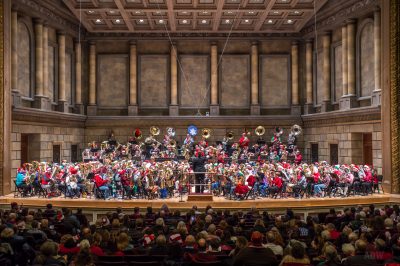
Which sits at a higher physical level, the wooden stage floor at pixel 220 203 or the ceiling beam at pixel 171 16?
the ceiling beam at pixel 171 16

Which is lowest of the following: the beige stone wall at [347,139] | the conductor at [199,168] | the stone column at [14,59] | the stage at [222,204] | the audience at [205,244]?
the stage at [222,204]

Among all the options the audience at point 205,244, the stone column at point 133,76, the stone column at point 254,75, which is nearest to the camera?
the audience at point 205,244

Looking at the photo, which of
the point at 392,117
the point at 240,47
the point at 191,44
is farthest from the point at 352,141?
the point at 191,44

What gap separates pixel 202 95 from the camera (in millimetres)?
36969

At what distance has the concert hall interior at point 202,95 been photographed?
21109mm

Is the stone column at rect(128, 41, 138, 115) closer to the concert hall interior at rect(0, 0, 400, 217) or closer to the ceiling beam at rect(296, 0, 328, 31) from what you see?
the concert hall interior at rect(0, 0, 400, 217)

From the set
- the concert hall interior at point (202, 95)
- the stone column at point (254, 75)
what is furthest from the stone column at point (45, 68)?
the stone column at point (254, 75)

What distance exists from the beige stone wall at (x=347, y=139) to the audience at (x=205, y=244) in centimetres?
1421

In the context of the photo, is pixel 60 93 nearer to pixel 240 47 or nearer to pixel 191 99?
pixel 191 99

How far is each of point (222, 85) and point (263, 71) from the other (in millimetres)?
3495

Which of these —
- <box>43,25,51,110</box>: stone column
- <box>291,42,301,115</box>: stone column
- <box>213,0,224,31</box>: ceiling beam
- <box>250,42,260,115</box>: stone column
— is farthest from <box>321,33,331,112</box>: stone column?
<box>43,25,51,110</box>: stone column

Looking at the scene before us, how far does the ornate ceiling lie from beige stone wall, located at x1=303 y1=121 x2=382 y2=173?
8.28 m

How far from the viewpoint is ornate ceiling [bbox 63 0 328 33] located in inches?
1201

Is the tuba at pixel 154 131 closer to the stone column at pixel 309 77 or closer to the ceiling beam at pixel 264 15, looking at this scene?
the ceiling beam at pixel 264 15
